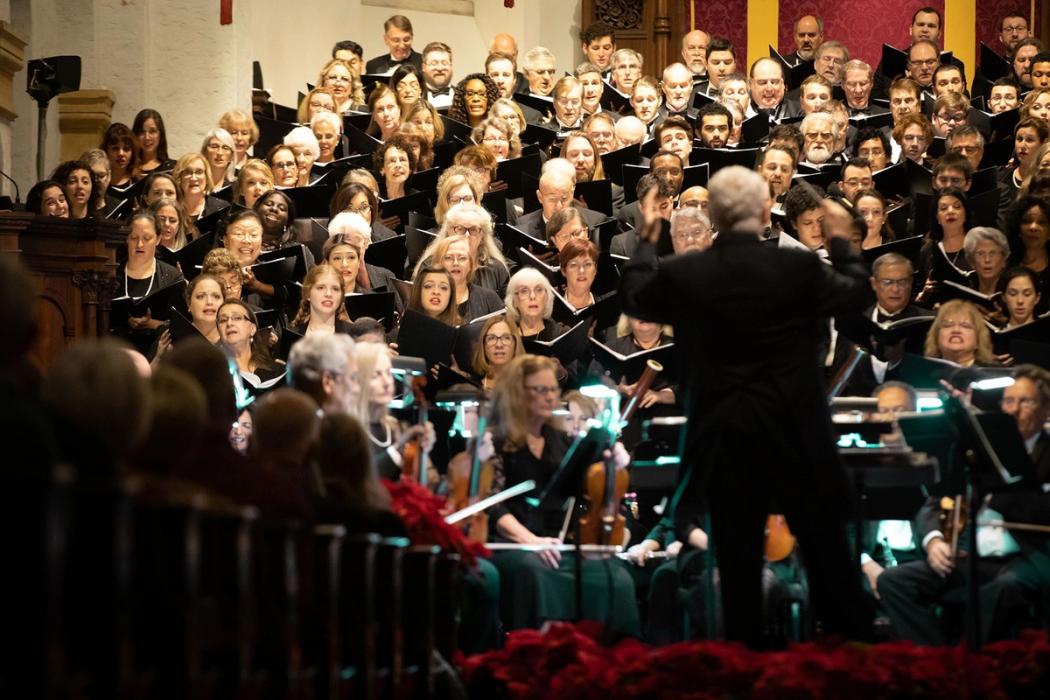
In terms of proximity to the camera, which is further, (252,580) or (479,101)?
(479,101)

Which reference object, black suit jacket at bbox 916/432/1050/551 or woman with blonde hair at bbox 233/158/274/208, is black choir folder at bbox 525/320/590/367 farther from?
woman with blonde hair at bbox 233/158/274/208

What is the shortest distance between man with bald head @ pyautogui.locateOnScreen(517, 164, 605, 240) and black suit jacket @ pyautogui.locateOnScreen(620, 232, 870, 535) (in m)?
3.98

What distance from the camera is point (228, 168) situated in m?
9.24

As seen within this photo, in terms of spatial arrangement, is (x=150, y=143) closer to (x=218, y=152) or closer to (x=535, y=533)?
(x=218, y=152)

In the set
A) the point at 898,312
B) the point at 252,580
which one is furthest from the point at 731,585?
the point at 898,312

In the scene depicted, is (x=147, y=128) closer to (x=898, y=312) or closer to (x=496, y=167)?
(x=496, y=167)

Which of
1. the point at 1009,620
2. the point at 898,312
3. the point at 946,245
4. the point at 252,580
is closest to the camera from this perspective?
the point at 252,580

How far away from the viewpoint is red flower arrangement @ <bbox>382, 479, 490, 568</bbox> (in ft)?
14.8

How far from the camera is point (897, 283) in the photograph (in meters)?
6.99

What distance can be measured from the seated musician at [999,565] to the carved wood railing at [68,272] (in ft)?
9.88

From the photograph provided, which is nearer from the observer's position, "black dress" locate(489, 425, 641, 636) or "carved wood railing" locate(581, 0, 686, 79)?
"black dress" locate(489, 425, 641, 636)

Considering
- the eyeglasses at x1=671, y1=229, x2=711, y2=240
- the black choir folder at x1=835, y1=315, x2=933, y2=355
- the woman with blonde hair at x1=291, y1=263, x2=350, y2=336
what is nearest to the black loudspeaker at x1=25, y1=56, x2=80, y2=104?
the woman with blonde hair at x1=291, y1=263, x2=350, y2=336

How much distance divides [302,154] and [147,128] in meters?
0.89

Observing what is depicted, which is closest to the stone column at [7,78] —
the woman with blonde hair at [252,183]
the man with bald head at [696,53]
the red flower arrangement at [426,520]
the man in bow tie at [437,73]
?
the woman with blonde hair at [252,183]
